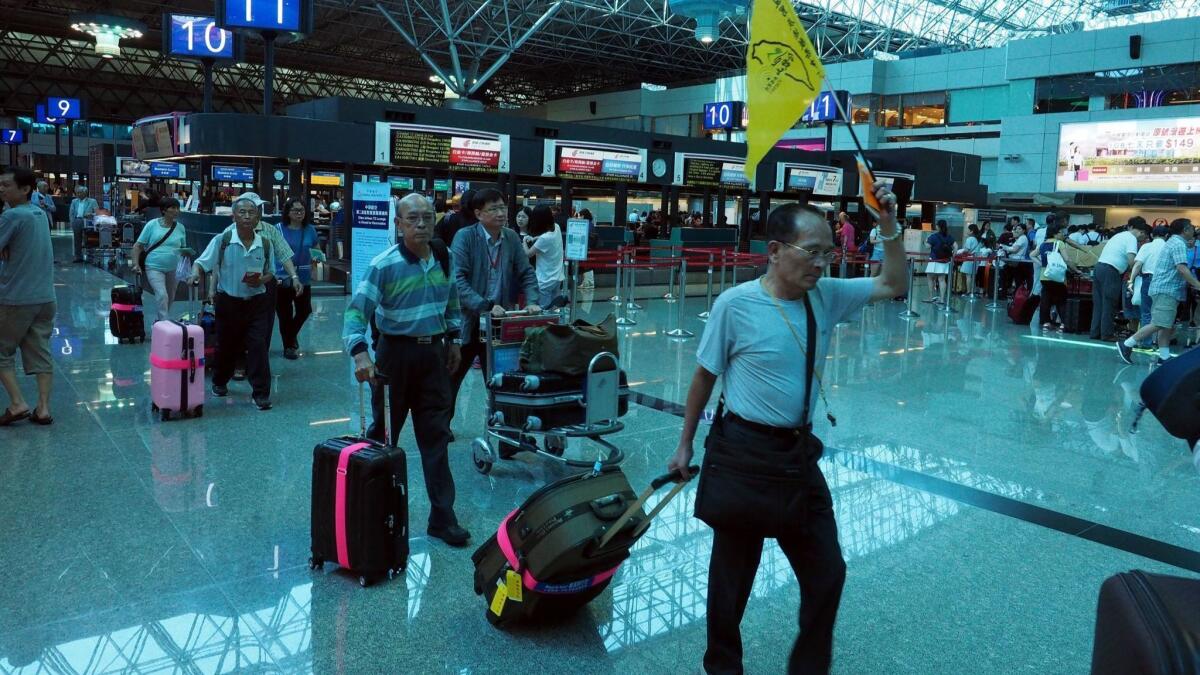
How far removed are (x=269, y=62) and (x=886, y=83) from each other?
33.6m

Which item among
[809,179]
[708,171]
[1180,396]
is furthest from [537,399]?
[809,179]

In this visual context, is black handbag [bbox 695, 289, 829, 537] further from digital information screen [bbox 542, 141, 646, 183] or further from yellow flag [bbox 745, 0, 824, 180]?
digital information screen [bbox 542, 141, 646, 183]

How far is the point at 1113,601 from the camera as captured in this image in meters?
1.42

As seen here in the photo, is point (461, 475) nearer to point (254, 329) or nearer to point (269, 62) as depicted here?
point (254, 329)

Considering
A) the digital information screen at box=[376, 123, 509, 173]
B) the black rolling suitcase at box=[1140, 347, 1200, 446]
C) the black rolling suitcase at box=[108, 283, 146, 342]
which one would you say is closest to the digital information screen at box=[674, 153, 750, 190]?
the digital information screen at box=[376, 123, 509, 173]

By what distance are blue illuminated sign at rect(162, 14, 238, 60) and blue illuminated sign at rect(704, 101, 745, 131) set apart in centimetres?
1691

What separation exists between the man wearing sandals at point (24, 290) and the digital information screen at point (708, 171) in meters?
20.8

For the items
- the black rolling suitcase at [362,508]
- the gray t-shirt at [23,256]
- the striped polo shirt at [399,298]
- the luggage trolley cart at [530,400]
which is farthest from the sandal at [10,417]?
the black rolling suitcase at [362,508]

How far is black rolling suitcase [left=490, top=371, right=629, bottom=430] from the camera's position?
4.92 m

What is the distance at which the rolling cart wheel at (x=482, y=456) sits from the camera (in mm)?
5134

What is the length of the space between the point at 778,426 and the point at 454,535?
2027 mm

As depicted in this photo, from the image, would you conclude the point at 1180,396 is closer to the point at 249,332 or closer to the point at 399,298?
the point at 399,298

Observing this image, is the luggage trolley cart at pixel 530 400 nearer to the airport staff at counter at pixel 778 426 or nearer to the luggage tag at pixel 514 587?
the luggage tag at pixel 514 587

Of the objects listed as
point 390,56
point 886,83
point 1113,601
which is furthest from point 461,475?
point 390,56
